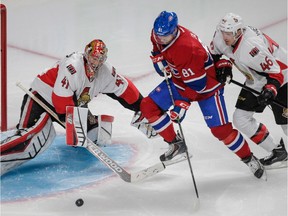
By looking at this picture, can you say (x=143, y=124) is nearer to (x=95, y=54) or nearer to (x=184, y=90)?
(x=184, y=90)

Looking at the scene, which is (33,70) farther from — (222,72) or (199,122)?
(222,72)

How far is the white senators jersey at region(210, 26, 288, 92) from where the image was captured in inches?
129

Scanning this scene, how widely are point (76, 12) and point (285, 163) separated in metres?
3.46

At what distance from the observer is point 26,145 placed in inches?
137

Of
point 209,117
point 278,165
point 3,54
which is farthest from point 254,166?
point 3,54

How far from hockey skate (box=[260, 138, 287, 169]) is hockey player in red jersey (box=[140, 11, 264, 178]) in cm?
17

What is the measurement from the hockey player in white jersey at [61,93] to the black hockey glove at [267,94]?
0.90 metres

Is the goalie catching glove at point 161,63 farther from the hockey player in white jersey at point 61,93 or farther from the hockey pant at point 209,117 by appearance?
the hockey player in white jersey at point 61,93

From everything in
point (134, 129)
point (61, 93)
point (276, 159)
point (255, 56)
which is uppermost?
point (255, 56)

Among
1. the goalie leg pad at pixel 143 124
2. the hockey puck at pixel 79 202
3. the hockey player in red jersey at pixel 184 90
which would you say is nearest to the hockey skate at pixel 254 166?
the hockey player in red jersey at pixel 184 90

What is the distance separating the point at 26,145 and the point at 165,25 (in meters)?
1.06

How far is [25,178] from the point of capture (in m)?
3.44

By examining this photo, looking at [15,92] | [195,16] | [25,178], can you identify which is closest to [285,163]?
[25,178]

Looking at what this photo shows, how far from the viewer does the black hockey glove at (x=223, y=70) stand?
132 inches
